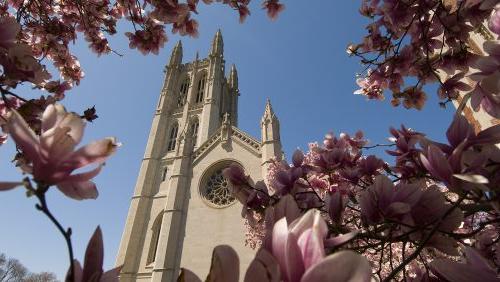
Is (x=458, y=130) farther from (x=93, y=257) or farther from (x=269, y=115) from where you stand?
(x=269, y=115)

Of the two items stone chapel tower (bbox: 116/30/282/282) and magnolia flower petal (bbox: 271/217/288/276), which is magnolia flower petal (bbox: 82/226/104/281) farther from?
stone chapel tower (bbox: 116/30/282/282)

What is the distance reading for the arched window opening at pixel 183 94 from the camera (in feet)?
91.5

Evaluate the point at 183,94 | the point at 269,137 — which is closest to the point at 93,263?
the point at 269,137

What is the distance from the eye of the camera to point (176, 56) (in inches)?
1250

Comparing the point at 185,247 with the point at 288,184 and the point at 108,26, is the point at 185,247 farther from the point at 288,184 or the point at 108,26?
the point at 288,184

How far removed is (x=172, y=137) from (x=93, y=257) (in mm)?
25163

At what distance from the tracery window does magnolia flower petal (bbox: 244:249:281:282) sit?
59.0ft

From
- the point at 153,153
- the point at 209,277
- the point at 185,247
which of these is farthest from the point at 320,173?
the point at 153,153

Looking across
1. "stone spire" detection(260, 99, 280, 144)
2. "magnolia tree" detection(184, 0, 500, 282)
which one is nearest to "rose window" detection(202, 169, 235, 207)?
"stone spire" detection(260, 99, 280, 144)

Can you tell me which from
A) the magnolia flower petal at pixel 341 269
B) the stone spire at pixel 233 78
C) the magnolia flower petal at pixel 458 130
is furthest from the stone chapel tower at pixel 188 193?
the magnolia flower petal at pixel 341 269

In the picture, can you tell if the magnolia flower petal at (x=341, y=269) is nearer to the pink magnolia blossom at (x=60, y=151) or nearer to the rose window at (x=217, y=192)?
the pink magnolia blossom at (x=60, y=151)

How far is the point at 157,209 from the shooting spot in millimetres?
19750

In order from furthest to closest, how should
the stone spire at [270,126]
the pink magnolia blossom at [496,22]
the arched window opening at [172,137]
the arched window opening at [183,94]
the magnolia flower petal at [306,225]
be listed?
1. the arched window opening at [183,94]
2. the arched window opening at [172,137]
3. the stone spire at [270,126]
4. the pink magnolia blossom at [496,22]
5. the magnolia flower petal at [306,225]

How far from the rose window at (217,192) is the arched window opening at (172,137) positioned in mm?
5927
